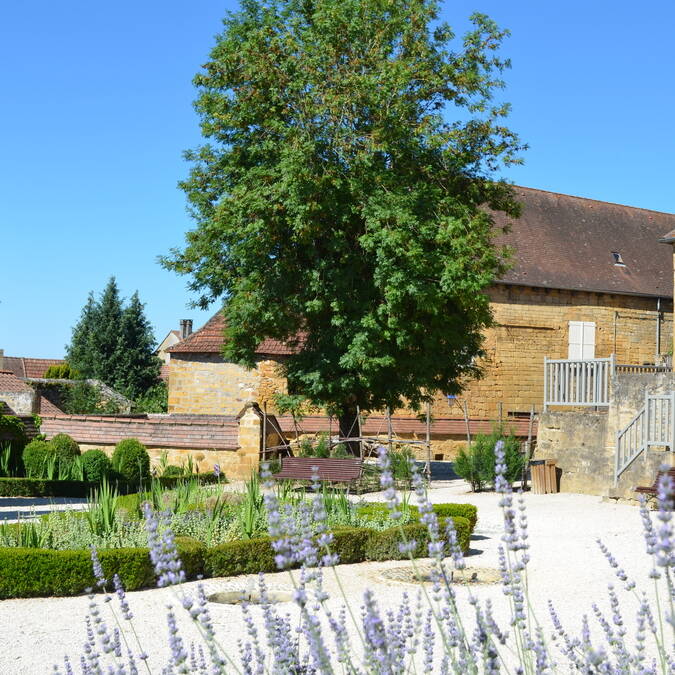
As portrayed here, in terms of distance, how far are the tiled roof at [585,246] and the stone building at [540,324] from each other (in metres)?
0.05

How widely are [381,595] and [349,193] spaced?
43.2 ft

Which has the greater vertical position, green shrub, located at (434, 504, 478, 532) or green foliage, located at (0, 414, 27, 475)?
green foliage, located at (0, 414, 27, 475)

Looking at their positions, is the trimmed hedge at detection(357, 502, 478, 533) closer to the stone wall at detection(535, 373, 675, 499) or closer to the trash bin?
the stone wall at detection(535, 373, 675, 499)

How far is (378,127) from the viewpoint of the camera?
19.8 meters

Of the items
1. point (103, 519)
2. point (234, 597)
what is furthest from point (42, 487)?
point (234, 597)

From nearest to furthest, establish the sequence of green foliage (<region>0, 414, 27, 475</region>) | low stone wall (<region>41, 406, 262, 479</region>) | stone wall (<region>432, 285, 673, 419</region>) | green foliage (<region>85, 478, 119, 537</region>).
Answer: green foliage (<region>85, 478, 119, 537</region>) → green foliage (<region>0, 414, 27, 475</region>) → low stone wall (<region>41, 406, 262, 479</region>) → stone wall (<region>432, 285, 673, 419</region>)

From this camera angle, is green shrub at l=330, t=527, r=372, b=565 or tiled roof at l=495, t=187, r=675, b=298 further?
tiled roof at l=495, t=187, r=675, b=298

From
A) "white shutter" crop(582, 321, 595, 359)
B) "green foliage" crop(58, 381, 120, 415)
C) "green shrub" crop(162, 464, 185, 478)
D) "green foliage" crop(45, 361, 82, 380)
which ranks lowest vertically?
"green shrub" crop(162, 464, 185, 478)

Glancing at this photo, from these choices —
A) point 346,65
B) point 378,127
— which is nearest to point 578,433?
point 378,127

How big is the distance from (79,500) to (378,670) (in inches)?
573

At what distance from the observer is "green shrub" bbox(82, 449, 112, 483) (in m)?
18.3

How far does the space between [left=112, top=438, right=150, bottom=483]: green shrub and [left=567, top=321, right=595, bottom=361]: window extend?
1563cm

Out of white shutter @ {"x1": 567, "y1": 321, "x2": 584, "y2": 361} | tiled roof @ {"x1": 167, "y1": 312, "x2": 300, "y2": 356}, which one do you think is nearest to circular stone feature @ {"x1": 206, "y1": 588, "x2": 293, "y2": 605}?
tiled roof @ {"x1": 167, "y1": 312, "x2": 300, "y2": 356}

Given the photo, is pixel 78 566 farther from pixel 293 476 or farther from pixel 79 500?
pixel 79 500
